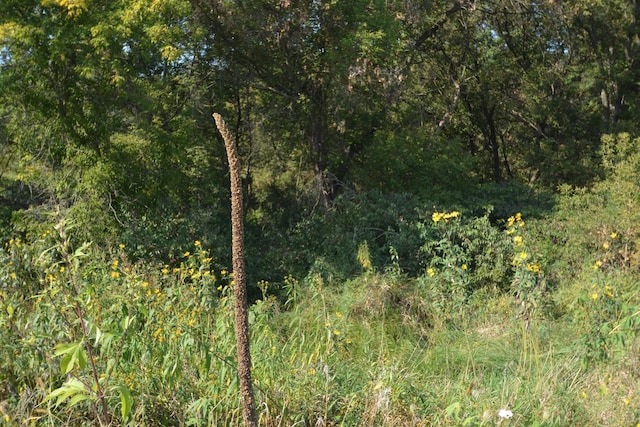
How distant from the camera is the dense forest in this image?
3.60 m

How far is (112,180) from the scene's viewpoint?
8.86 metres

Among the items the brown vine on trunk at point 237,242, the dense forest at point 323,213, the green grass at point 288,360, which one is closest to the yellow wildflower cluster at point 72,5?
the dense forest at point 323,213

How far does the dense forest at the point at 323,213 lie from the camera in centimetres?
360

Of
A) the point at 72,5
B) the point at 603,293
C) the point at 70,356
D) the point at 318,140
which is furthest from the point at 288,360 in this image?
the point at 318,140

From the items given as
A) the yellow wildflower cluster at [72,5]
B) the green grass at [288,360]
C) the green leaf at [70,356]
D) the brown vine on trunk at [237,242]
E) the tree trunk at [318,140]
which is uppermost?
the yellow wildflower cluster at [72,5]

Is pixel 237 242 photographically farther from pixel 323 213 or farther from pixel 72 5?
pixel 323 213

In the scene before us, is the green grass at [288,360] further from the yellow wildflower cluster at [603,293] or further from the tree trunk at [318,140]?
the tree trunk at [318,140]

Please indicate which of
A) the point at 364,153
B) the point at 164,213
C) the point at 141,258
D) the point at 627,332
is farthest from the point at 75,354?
the point at 364,153

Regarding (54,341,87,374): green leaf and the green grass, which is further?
the green grass

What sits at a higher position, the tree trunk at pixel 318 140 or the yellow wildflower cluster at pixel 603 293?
the tree trunk at pixel 318 140

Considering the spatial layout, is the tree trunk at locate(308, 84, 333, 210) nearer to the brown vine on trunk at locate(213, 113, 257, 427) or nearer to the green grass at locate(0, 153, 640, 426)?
the green grass at locate(0, 153, 640, 426)

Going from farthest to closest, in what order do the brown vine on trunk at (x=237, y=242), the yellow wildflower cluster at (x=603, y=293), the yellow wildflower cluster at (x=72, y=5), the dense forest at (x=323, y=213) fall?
the yellow wildflower cluster at (x=72, y=5) < the yellow wildflower cluster at (x=603, y=293) < the dense forest at (x=323, y=213) < the brown vine on trunk at (x=237, y=242)

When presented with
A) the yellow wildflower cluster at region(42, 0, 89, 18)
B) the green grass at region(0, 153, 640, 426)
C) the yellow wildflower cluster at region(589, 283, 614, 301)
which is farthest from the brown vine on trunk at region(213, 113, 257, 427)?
the yellow wildflower cluster at region(42, 0, 89, 18)

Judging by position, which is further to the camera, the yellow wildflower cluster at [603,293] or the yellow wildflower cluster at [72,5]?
the yellow wildflower cluster at [72,5]
